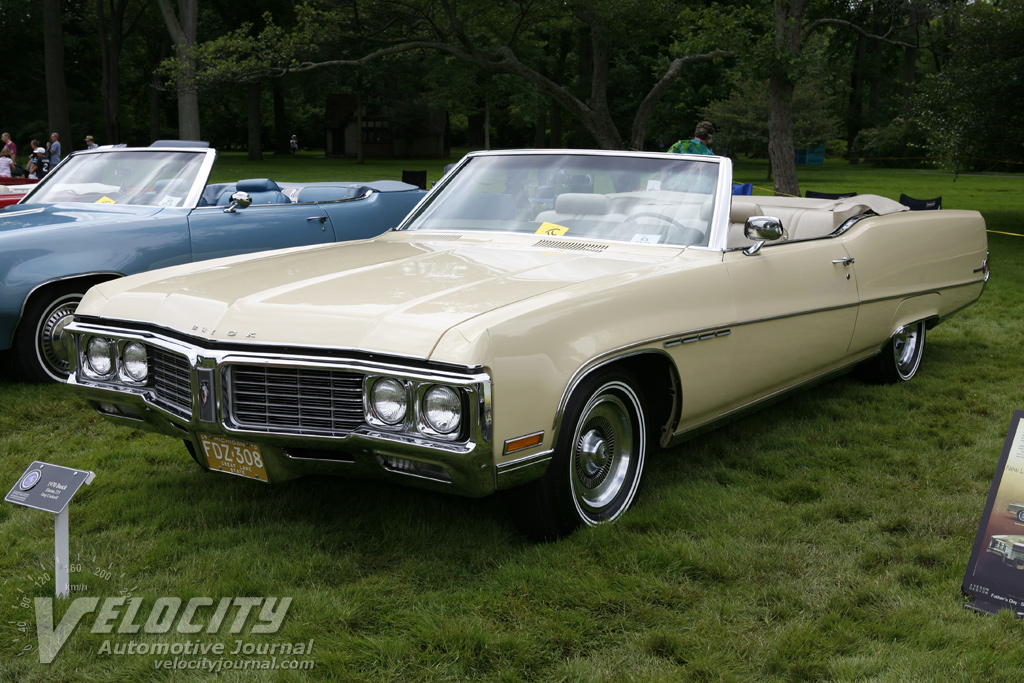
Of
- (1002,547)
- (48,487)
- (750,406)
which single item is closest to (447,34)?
(750,406)

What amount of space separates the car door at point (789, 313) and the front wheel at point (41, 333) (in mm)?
4082

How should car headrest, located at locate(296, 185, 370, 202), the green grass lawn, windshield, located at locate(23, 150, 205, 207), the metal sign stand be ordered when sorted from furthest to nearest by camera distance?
car headrest, located at locate(296, 185, 370, 202), windshield, located at locate(23, 150, 205, 207), the metal sign stand, the green grass lawn

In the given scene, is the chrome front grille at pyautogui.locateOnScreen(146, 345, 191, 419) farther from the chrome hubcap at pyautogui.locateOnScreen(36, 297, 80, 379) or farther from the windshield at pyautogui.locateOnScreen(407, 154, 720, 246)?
the chrome hubcap at pyautogui.locateOnScreen(36, 297, 80, 379)

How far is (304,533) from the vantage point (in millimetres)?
3604

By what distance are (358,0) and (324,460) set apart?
18.8m

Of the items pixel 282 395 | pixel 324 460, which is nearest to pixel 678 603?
pixel 324 460

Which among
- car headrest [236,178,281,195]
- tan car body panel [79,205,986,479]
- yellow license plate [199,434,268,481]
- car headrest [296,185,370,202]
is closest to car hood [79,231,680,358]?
tan car body panel [79,205,986,479]

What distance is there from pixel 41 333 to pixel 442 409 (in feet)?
12.9

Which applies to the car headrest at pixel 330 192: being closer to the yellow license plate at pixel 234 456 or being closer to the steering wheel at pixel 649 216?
the steering wheel at pixel 649 216

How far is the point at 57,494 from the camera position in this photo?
2883 mm

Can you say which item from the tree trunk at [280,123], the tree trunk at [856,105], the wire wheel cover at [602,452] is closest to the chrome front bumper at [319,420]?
the wire wheel cover at [602,452]

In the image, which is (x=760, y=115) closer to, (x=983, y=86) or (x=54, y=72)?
(x=983, y=86)

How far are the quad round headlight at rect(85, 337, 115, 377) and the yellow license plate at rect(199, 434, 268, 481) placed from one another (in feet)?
1.84

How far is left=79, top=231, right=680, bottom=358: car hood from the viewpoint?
306cm
